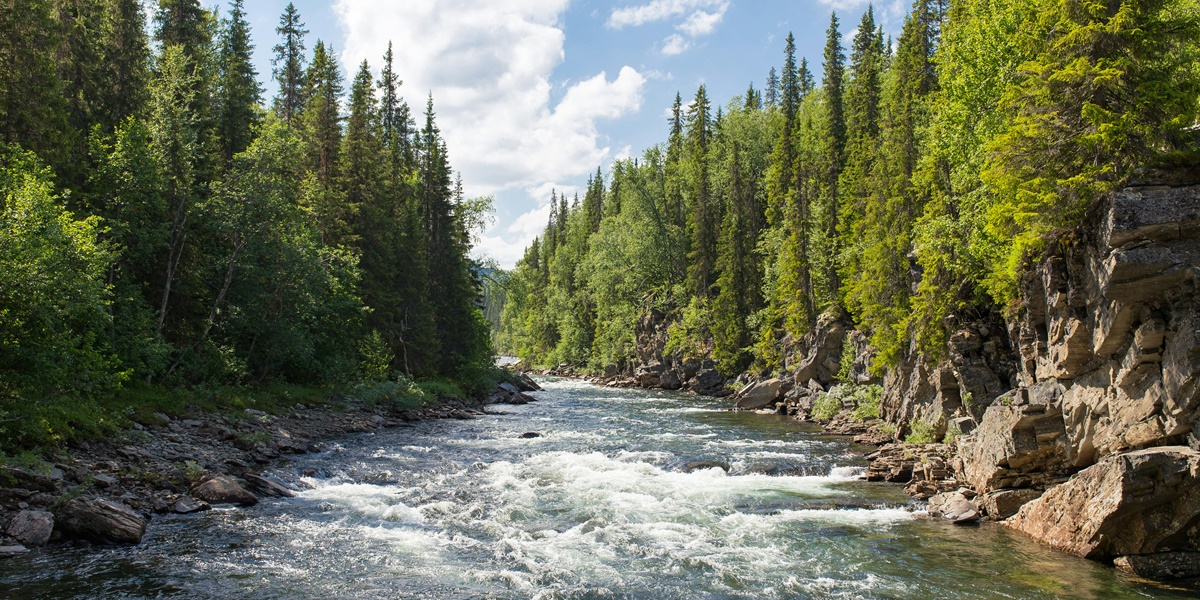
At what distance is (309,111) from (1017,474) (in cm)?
4467

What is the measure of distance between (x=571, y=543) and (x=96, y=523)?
8671 mm

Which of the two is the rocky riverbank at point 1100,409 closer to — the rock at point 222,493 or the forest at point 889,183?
the forest at point 889,183

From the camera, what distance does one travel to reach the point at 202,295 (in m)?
28.2

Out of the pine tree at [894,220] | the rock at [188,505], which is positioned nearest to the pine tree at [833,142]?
the pine tree at [894,220]

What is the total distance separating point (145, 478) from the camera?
15336 millimetres

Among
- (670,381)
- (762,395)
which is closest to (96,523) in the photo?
(762,395)

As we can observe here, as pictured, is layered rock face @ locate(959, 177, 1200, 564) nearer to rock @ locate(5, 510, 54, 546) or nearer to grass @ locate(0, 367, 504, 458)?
rock @ locate(5, 510, 54, 546)

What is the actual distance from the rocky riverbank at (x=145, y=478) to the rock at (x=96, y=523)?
0.6 inches

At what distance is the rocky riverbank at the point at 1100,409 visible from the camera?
38.6 ft

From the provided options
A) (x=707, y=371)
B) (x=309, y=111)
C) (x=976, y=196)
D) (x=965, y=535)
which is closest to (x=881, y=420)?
(x=976, y=196)

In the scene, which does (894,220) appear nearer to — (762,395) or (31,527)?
(762,395)

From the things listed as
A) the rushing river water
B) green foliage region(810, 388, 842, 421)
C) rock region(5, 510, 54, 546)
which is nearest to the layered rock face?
the rushing river water

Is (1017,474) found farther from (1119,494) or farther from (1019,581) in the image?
(1019,581)

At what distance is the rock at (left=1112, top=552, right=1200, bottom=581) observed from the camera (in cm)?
1134
